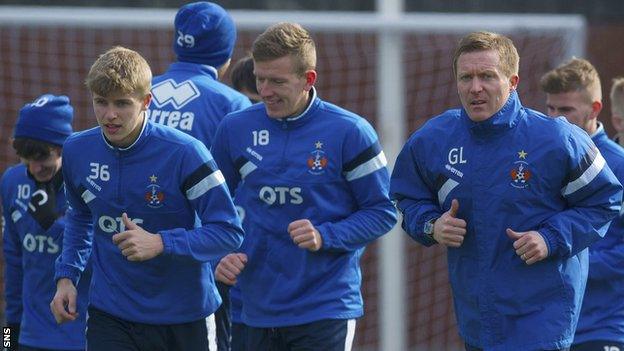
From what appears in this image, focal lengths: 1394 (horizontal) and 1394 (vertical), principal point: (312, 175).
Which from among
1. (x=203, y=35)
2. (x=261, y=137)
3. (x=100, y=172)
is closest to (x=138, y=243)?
(x=100, y=172)

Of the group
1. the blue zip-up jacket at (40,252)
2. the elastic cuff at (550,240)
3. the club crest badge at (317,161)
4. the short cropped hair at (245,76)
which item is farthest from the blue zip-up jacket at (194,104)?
the elastic cuff at (550,240)

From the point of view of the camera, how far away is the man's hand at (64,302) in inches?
222

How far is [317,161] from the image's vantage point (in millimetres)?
5953

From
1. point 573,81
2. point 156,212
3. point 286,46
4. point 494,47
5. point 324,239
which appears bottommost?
point 324,239

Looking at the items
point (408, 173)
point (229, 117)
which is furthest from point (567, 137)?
point (229, 117)

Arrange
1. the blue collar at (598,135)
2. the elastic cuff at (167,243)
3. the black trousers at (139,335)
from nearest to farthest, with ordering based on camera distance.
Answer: the elastic cuff at (167,243) → the black trousers at (139,335) → the blue collar at (598,135)

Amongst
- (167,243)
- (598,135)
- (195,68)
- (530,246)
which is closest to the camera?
(530,246)

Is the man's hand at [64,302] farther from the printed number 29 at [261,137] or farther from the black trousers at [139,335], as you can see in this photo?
the printed number 29 at [261,137]

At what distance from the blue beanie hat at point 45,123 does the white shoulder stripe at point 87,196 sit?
105cm

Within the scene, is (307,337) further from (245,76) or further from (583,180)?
(245,76)

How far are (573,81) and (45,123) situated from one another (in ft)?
8.30

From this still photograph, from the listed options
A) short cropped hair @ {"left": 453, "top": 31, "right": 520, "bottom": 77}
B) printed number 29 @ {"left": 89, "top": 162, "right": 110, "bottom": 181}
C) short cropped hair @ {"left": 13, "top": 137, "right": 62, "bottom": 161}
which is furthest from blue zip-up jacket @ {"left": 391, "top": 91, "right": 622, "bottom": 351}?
short cropped hair @ {"left": 13, "top": 137, "right": 62, "bottom": 161}

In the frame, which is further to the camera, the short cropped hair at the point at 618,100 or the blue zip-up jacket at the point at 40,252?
the short cropped hair at the point at 618,100

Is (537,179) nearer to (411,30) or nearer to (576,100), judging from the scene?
(576,100)
